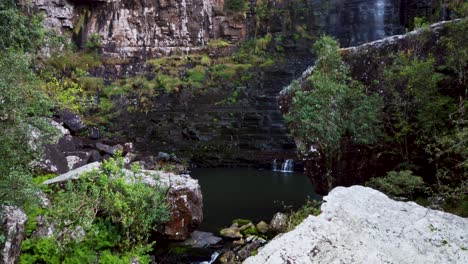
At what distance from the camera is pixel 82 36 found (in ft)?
118

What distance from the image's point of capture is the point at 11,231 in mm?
6211

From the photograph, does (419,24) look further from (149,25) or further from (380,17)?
(149,25)

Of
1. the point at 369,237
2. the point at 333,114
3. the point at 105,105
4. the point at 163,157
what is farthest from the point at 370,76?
the point at 105,105

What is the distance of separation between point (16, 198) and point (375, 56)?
37.1 ft

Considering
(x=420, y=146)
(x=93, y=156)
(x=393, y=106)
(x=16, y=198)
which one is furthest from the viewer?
(x=93, y=156)

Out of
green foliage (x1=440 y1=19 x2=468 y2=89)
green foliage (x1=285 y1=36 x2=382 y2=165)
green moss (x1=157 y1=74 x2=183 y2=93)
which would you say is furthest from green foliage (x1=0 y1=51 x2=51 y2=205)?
green moss (x1=157 y1=74 x2=183 y2=93)

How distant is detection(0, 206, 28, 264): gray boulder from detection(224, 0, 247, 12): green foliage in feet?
114

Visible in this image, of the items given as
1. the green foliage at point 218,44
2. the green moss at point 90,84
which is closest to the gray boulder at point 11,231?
the green moss at point 90,84

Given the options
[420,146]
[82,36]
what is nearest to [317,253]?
[420,146]

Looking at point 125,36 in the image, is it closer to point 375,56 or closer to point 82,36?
point 82,36

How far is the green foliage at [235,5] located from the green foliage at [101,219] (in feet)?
103

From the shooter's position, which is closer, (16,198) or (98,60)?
(16,198)

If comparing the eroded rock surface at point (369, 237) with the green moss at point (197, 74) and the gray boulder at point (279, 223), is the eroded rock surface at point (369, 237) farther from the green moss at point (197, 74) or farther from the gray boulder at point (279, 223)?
the green moss at point (197, 74)

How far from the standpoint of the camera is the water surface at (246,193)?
574 inches
